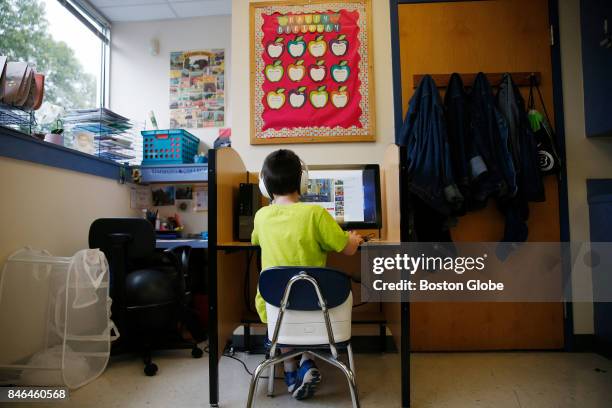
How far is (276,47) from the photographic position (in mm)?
2105

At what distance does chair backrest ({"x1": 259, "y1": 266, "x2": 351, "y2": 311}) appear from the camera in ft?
3.53

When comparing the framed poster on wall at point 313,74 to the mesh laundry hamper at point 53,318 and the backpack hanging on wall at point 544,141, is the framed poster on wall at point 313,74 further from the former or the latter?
the mesh laundry hamper at point 53,318

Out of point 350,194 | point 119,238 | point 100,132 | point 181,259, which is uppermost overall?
point 100,132

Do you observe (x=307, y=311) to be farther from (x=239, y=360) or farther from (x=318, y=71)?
(x=318, y=71)

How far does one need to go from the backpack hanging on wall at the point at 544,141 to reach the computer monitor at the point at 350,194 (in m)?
0.92

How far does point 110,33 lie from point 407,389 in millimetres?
3433

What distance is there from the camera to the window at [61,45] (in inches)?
83.5


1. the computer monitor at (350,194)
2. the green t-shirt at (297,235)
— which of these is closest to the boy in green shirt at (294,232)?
the green t-shirt at (297,235)

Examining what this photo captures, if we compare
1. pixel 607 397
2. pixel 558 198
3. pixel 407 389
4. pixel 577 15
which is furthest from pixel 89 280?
pixel 577 15

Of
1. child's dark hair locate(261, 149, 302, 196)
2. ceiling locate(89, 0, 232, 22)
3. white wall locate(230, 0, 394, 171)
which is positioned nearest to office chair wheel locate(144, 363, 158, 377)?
child's dark hair locate(261, 149, 302, 196)

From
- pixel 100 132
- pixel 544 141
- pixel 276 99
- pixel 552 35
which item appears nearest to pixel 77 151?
pixel 100 132

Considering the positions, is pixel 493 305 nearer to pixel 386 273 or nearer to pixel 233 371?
pixel 386 273

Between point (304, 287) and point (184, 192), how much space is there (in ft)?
6.21

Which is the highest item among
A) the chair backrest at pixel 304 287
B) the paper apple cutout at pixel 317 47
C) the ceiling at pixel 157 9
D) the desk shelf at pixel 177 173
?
the ceiling at pixel 157 9
